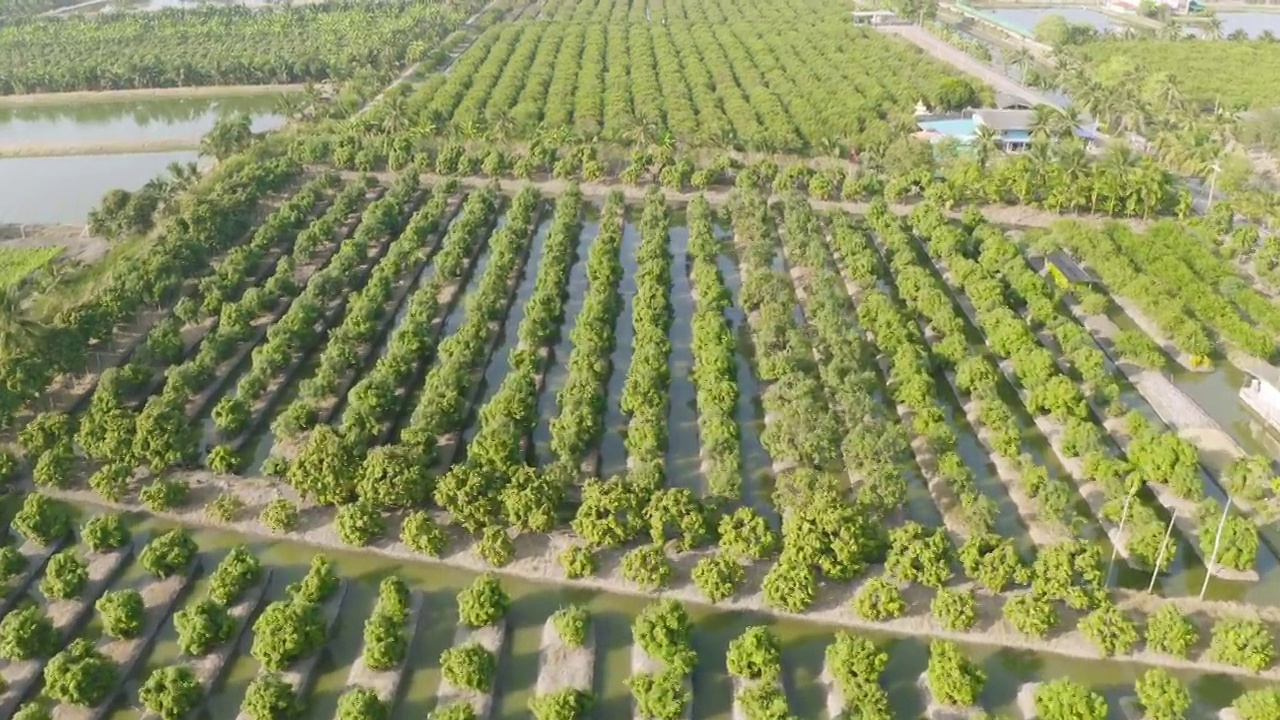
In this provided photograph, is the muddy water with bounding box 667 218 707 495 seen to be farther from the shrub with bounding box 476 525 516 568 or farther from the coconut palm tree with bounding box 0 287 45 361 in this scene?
the coconut palm tree with bounding box 0 287 45 361

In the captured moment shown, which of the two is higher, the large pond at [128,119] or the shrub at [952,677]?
the large pond at [128,119]

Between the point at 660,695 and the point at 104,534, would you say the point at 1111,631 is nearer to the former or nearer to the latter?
the point at 660,695

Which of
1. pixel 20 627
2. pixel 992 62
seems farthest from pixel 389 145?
pixel 992 62

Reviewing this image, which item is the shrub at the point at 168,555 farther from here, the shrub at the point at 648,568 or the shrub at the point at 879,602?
the shrub at the point at 879,602

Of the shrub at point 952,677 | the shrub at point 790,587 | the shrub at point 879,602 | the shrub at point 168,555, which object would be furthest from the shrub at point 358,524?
the shrub at point 952,677

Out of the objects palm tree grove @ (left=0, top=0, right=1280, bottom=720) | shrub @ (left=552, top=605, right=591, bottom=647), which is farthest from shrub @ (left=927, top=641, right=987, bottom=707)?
shrub @ (left=552, top=605, right=591, bottom=647)

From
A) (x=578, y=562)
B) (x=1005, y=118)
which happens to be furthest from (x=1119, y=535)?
(x=1005, y=118)
